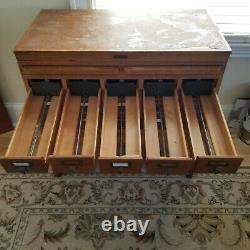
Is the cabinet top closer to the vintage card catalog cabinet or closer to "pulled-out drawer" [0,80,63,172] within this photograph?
the vintage card catalog cabinet

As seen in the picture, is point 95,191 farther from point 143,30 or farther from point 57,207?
point 143,30

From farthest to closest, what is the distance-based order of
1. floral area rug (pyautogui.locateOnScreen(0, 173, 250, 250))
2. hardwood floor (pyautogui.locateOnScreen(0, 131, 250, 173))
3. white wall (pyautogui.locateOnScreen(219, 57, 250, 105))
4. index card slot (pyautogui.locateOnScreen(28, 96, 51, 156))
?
hardwood floor (pyautogui.locateOnScreen(0, 131, 250, 173))
white wall (pyautogui.locateOnScreen(219, 57, 250, 105))
floral area rug (pyautogui.locateOnScreen(0, 173, 250, 250))
index card slot (pyautogui.locateOnScreen(28, 96, 51, 156))

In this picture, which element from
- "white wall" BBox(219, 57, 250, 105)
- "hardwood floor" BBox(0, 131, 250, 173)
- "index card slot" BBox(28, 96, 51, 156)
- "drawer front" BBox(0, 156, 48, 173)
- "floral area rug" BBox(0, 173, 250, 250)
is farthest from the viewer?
"hardwood floor" BBox(0, 131, 250, 173)

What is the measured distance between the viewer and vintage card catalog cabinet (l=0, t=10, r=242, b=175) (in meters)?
1.00

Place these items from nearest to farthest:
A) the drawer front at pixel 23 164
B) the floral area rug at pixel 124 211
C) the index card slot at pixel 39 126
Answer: the drawer front at pixel 23 164 → the index card slot at pixel 39 126 → the floral area rug at pixel 124 211

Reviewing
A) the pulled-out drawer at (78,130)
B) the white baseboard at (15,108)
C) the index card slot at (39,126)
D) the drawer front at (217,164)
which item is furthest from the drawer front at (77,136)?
the white baseboard at (15,108)

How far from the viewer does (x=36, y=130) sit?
1125 mm

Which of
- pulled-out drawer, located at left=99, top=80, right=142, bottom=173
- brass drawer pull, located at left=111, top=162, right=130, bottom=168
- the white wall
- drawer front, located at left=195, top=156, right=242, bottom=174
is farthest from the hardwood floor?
brass drawer pull, located at left=111, top=162, right=130, bottom=168

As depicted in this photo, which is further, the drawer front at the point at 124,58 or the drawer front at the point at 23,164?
the drawer front at the point at 124,58

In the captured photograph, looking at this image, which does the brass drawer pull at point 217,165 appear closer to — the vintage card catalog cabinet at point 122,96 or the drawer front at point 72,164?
the vintage card catalog cabinet at point 122,96

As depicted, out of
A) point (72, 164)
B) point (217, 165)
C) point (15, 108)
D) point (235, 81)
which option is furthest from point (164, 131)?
point (15, 108)

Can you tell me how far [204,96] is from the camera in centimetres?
125

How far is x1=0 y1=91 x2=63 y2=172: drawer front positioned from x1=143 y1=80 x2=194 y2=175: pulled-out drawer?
38cm

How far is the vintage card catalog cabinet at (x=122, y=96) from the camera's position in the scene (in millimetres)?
1002
